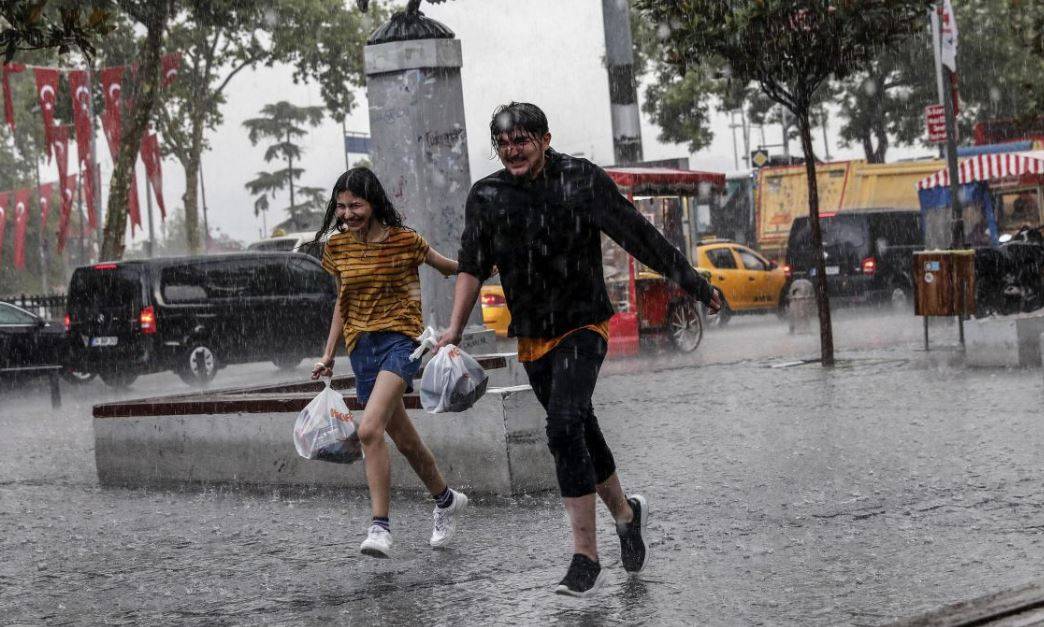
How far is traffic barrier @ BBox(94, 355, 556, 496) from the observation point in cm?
805

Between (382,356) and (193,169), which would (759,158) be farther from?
(382,356)

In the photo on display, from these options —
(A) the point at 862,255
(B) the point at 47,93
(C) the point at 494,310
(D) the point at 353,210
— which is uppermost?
(B) the point at 47,93

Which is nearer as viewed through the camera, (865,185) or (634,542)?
(634,542)

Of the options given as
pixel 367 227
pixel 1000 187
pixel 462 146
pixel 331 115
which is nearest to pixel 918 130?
pixel 1000 187

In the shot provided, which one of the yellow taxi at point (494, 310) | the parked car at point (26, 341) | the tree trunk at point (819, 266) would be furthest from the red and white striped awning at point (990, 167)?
the parked car at point (26, 341)

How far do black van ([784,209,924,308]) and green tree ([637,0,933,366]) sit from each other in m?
12.6

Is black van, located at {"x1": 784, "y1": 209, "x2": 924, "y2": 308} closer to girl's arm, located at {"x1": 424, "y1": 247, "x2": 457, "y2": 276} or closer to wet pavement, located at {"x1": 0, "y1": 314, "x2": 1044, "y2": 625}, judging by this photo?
wet pavement, located at {"x1": 0, "y1": 314, "x2": 1044, "y2": 625}

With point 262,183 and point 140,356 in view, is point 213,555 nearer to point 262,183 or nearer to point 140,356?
point 140,356

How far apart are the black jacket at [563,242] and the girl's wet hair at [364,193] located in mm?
1088

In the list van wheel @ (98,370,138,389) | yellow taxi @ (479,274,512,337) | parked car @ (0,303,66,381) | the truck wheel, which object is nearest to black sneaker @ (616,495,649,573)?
the truck wheel

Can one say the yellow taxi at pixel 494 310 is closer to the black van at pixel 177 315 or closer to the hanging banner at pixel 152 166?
the black van at pixel 177 315

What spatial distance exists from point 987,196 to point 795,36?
17.4 meters

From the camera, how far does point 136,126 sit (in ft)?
88.2

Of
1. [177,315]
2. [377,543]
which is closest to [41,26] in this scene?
[377,543]
